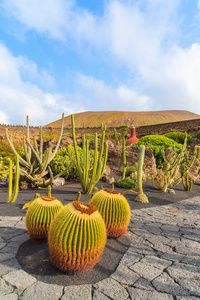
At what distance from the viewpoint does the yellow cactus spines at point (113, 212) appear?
320cm

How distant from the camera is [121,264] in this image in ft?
8.70

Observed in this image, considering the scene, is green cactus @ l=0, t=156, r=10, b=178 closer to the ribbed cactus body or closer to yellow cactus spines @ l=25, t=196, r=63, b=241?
yellow cactus spines @ l=25, t=196, r=63, b=241

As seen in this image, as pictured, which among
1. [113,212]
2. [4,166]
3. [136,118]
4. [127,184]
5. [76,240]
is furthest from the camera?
[136,118]

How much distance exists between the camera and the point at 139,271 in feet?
8.32

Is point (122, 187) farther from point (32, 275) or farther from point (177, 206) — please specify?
point (32, 275)

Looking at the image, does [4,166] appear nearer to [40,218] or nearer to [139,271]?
[40,218]

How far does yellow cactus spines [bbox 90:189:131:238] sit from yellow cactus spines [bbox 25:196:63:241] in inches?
27.3

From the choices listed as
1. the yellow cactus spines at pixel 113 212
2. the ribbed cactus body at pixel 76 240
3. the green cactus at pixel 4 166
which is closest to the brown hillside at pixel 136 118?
the green cactus at pixel 4 166

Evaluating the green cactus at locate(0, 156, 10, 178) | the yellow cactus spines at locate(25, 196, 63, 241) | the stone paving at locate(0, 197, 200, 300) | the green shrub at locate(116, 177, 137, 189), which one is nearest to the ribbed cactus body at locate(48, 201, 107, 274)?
the stone paving at locate(0, 197, 200, 300)

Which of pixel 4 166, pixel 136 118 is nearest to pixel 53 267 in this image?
A: pixel 4 166

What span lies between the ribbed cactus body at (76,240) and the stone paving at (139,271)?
0.22 meters

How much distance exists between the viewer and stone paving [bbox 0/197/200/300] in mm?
2092

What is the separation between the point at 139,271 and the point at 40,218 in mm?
1471

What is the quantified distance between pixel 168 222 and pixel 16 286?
3256 mm
